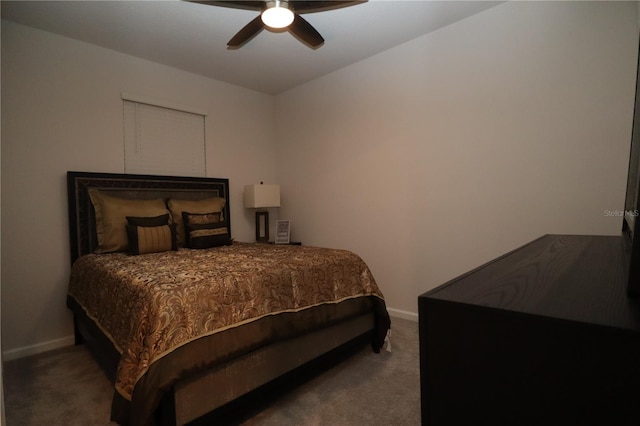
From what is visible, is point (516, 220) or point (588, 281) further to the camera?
point (516, 220)

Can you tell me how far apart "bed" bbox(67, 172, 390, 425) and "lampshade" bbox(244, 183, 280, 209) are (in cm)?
75

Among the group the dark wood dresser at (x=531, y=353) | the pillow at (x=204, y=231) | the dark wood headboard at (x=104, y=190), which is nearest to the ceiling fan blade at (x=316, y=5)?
the dark wood dresser at (x=531, y=353)

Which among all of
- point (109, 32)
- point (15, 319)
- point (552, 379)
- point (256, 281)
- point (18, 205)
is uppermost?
→ point (109, 32)

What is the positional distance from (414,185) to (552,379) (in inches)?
103

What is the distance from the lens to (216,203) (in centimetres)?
340

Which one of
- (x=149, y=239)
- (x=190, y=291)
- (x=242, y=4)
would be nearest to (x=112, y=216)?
(x=149, y=239)

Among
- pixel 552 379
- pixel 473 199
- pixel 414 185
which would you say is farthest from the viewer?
pixel 414 185

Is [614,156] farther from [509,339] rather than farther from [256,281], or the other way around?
[256,281]

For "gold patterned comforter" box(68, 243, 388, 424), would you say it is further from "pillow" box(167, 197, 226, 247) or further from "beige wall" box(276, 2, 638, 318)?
"beige wall" box(276, 2, 638, 318)

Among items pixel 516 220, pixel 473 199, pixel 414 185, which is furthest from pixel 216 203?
pixel 516 220

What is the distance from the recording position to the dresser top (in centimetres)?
49

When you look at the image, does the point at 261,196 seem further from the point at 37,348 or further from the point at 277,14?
the point at 37,348

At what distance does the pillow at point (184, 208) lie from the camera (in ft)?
10.1

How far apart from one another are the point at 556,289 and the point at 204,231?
9.36 ft
